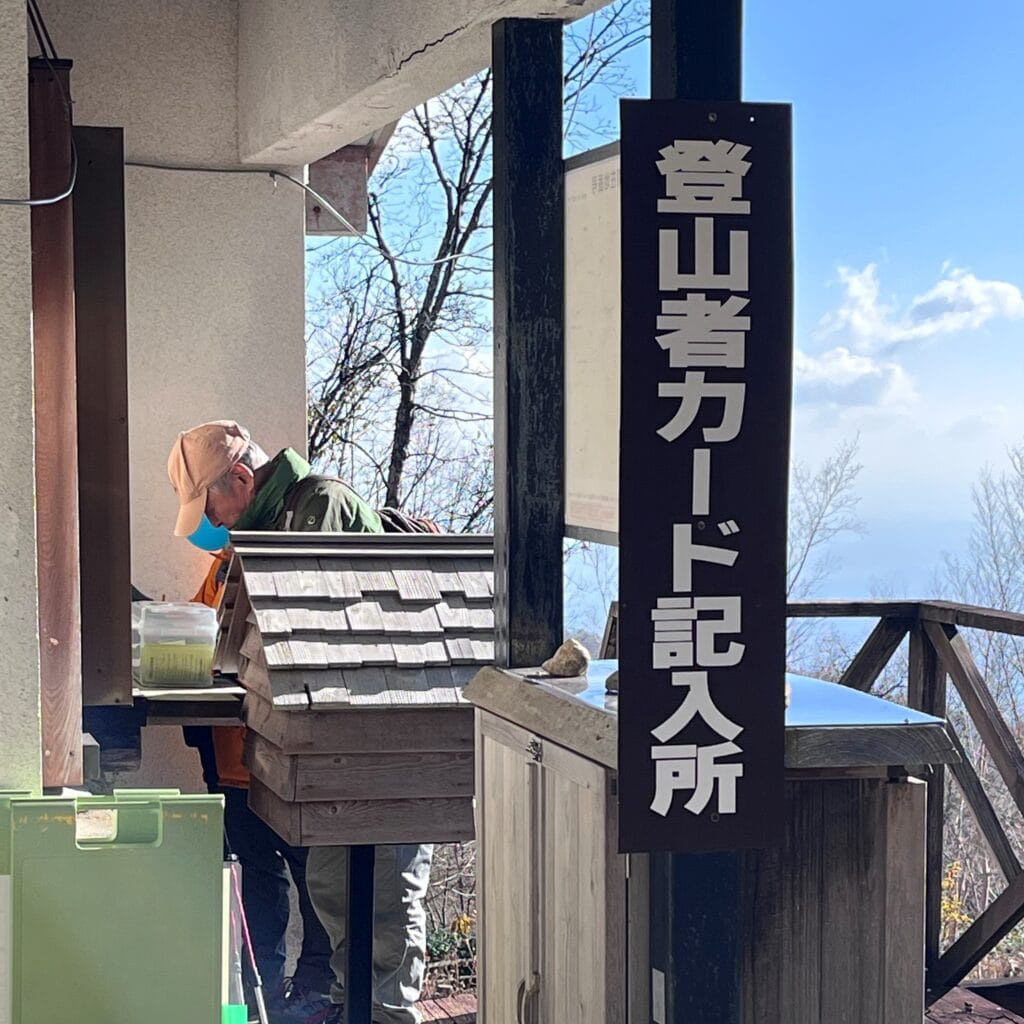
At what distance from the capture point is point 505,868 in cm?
309

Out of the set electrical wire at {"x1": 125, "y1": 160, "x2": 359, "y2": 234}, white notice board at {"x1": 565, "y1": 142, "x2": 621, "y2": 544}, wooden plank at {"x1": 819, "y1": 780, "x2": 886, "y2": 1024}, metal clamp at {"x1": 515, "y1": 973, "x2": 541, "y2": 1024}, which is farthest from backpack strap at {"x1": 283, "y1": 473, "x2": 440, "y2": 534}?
wooden plank at {"x1": 819, "y1": 780, "x2": 886, "y2": 1024}

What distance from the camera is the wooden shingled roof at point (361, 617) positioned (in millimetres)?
3814

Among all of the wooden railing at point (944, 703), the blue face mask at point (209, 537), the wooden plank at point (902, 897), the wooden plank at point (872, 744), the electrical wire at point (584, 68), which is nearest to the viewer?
the wooden plank at point (872, 744)

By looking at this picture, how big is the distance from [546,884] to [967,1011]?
237 centimetres

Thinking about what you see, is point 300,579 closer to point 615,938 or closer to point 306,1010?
point 306,1010

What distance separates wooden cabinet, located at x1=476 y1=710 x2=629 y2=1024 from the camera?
2.61 metres

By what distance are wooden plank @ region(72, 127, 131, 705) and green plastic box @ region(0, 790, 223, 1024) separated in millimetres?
1352

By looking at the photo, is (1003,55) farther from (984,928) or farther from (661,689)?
(661,689)

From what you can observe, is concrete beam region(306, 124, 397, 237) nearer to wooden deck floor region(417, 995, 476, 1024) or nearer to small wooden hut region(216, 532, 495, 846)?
small wooden hut region(216, 532, 495, 846)

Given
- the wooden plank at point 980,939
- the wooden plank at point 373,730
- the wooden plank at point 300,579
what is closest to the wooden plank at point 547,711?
the wooden plank at point 373,730

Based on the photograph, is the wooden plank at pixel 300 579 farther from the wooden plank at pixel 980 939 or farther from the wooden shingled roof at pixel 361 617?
the wooden plank at pixel 980 939

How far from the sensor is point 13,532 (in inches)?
103

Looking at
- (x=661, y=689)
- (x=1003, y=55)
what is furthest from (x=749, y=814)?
(x=1003, y=55)

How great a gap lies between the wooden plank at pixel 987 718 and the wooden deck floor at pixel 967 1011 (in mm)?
643
